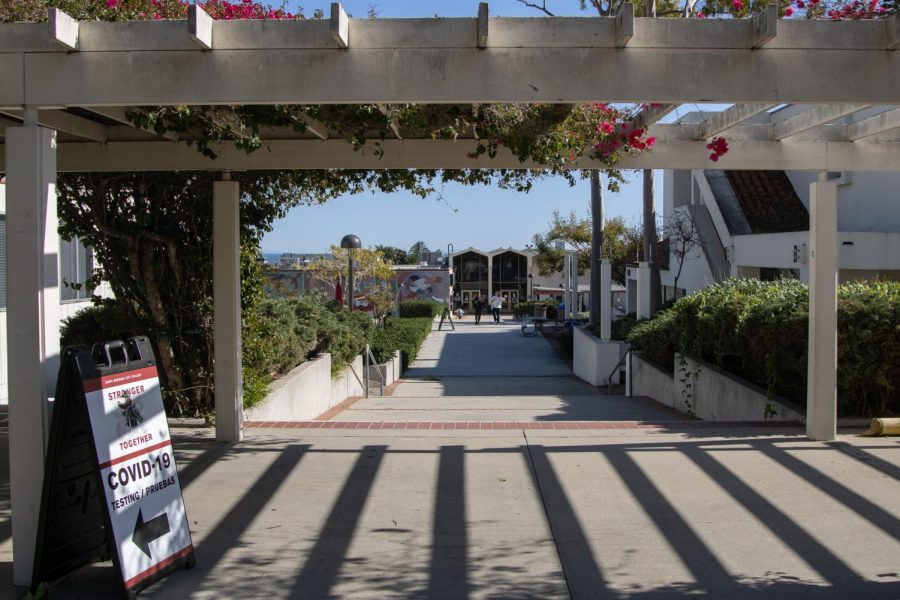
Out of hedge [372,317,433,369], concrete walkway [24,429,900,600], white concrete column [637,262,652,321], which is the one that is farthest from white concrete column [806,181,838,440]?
hedge [372,317,433,369]

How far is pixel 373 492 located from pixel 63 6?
4342 mm

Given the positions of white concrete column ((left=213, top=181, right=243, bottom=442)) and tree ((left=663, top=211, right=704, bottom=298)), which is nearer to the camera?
white concrete column ((left=213, top=181, right=243, bottom=442))

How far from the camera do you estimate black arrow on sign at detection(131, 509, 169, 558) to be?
4277 mm

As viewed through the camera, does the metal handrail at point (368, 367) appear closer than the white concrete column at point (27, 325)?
No

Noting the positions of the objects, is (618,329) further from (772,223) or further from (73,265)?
(73,265)

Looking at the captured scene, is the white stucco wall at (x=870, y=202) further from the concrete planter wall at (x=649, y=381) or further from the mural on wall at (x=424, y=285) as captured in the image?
the mural on wall at (x=424, y=285)

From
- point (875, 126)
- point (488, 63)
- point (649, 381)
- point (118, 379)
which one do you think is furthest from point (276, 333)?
point (649, 381)

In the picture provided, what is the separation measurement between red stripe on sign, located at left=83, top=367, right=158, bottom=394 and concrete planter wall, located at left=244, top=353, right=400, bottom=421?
4.21 metres

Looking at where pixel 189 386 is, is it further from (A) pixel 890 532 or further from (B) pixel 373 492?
(A) pixel 890 532

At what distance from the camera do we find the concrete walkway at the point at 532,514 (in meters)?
4.42

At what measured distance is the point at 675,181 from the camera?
27.3 meters

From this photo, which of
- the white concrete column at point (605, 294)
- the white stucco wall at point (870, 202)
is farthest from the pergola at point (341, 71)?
the white concrete column at point (605, 294)

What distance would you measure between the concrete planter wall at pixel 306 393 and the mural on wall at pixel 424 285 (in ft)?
114

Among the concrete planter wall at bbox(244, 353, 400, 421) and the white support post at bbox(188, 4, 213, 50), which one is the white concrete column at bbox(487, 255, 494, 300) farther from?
the white support post at bbox(188, 4, 213, 50)
